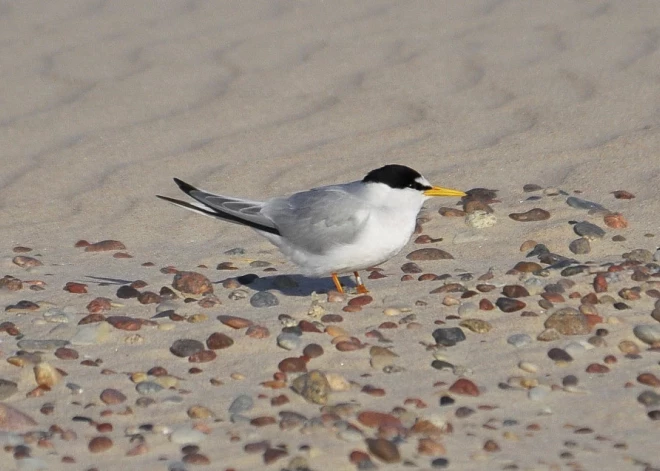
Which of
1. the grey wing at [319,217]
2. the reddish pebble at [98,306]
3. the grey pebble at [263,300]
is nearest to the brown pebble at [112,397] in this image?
the reddish pebble at [98,306]

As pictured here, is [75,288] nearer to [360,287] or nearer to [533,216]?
[360,287]

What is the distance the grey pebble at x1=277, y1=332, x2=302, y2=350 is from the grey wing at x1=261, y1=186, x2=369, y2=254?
59 cm

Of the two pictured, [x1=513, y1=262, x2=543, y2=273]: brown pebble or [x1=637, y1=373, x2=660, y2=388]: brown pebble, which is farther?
[x1=513, y1=262, x2=543, y2=273]: brown pebble

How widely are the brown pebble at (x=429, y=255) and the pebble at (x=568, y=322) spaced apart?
3.41 feet

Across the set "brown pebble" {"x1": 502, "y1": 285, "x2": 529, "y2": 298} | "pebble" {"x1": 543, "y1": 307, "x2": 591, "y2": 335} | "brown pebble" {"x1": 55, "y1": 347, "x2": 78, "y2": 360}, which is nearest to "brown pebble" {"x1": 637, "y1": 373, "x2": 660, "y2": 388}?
"pebble" {"x1": 543, "y1": 307, "x2": 591, "y2": 335}

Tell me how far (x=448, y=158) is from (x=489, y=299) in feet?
6.69

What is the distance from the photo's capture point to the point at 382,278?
502 cm

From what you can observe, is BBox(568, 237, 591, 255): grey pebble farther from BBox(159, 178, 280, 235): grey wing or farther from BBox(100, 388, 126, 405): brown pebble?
BBox(100, 388, 126, 405): brown pebble

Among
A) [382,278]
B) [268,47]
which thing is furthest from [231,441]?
[268,47]

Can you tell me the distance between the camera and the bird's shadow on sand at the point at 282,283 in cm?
491

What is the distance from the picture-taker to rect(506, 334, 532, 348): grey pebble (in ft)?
13.4

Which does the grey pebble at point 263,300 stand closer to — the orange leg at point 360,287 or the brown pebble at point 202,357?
the orange leg at point 360,287

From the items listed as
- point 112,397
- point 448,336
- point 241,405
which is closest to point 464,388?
point 448,336

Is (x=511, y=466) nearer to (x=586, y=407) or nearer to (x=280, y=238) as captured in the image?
(x=586, y=407)
